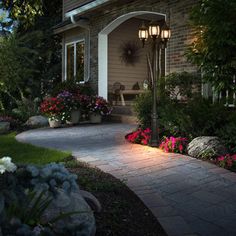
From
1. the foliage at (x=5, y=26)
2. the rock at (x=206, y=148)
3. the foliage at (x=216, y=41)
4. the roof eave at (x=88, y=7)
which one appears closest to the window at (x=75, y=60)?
the roof eave at (x=88, y=7)

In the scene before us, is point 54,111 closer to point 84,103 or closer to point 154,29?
point 84,103

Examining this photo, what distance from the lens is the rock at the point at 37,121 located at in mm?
11617

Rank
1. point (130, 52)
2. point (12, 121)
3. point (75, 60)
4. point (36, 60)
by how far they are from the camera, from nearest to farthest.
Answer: point (12, 121) → point (130, 52) → point (75, 60) → point (36, 60)

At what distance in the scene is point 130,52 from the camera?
1419 centimetres

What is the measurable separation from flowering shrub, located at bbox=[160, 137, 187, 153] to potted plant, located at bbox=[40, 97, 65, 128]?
463 centimetres

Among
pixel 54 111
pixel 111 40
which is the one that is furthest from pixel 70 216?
pixel 111 40

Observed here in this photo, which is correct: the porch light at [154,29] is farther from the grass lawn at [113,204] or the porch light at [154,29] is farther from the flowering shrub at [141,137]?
the grass lawn at [113,204]

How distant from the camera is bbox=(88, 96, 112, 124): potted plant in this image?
1138cm

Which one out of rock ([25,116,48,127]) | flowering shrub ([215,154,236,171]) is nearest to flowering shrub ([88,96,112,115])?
rock ([25,116,48,127])

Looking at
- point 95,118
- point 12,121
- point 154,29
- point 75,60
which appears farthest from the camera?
point 75,60

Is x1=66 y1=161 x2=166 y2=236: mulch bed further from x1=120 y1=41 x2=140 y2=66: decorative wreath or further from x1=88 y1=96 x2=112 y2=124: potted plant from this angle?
x1=120 y1=41 x2=140 y2=66: decorative wreath

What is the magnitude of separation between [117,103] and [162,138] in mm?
6045

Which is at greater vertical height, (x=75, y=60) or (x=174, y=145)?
(x=75, y=60)

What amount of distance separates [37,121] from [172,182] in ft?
24.6
